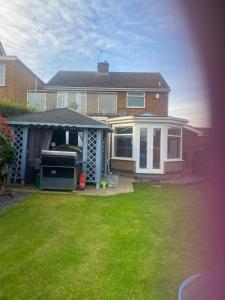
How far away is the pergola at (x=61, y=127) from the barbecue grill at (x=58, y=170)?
3.55ft

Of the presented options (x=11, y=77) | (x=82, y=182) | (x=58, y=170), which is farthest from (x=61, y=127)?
(x=11, y=77)

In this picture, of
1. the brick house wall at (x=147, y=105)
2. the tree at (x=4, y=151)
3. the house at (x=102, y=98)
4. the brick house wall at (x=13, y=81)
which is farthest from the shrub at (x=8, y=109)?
the brick house wall at (x=147, y=105)

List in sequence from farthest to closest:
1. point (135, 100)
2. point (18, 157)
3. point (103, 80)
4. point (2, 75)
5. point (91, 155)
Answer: point (103, 80) < point (135, 100) < point (2, 75) < point (91, 155) < point (18, 157)

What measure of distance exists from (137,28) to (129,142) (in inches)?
434

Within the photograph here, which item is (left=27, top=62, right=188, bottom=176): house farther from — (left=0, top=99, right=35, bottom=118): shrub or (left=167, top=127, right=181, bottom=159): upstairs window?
(left=0, top=99, right=35, bottom=118): shrub

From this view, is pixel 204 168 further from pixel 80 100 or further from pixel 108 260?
pixel 80 100

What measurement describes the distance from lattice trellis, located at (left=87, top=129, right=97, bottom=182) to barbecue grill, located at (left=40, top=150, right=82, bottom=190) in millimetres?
1222

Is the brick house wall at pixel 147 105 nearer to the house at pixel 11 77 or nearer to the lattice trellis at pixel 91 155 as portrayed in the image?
the house at pixel 11 77

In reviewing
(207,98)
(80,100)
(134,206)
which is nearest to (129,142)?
(134,206)

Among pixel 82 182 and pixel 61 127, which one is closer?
pixel 82 182

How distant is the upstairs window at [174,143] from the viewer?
12703 millimetres

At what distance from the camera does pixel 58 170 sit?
9.07 m

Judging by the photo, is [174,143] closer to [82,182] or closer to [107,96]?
[82,182]

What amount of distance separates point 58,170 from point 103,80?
1470 cm
